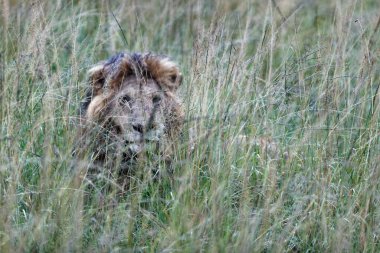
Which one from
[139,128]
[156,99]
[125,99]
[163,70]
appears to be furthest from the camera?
[163,70]

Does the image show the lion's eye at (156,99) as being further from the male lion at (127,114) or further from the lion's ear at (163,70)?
the lion's ear at (163,70)

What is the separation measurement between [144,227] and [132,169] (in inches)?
25.7

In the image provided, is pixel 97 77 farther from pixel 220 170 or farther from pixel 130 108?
pixel 220 170

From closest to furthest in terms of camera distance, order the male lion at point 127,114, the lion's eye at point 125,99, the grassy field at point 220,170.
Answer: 1. the grassy field at point 220,170
2. the male lion at point 127,114
3. the lion's eye at point 125,99

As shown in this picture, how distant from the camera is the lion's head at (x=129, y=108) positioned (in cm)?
544

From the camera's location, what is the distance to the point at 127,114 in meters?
5.79

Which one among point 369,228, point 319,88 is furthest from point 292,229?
point 319,88

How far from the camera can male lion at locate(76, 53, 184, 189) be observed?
5.41 m

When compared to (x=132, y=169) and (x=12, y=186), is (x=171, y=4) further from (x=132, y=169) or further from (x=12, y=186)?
(x=12, y=186)

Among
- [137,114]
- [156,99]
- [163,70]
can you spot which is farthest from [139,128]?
[163,70]

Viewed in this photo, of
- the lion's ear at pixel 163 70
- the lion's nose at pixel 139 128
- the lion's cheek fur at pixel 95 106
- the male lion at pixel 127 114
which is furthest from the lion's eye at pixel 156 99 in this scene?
the lion's nose at pixel 139 128

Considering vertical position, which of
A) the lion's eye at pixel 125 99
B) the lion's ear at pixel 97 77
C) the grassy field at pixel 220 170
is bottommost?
the grassy field at pixel 220 170

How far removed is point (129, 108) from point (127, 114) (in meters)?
0.19

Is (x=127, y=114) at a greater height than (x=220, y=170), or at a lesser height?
greater
